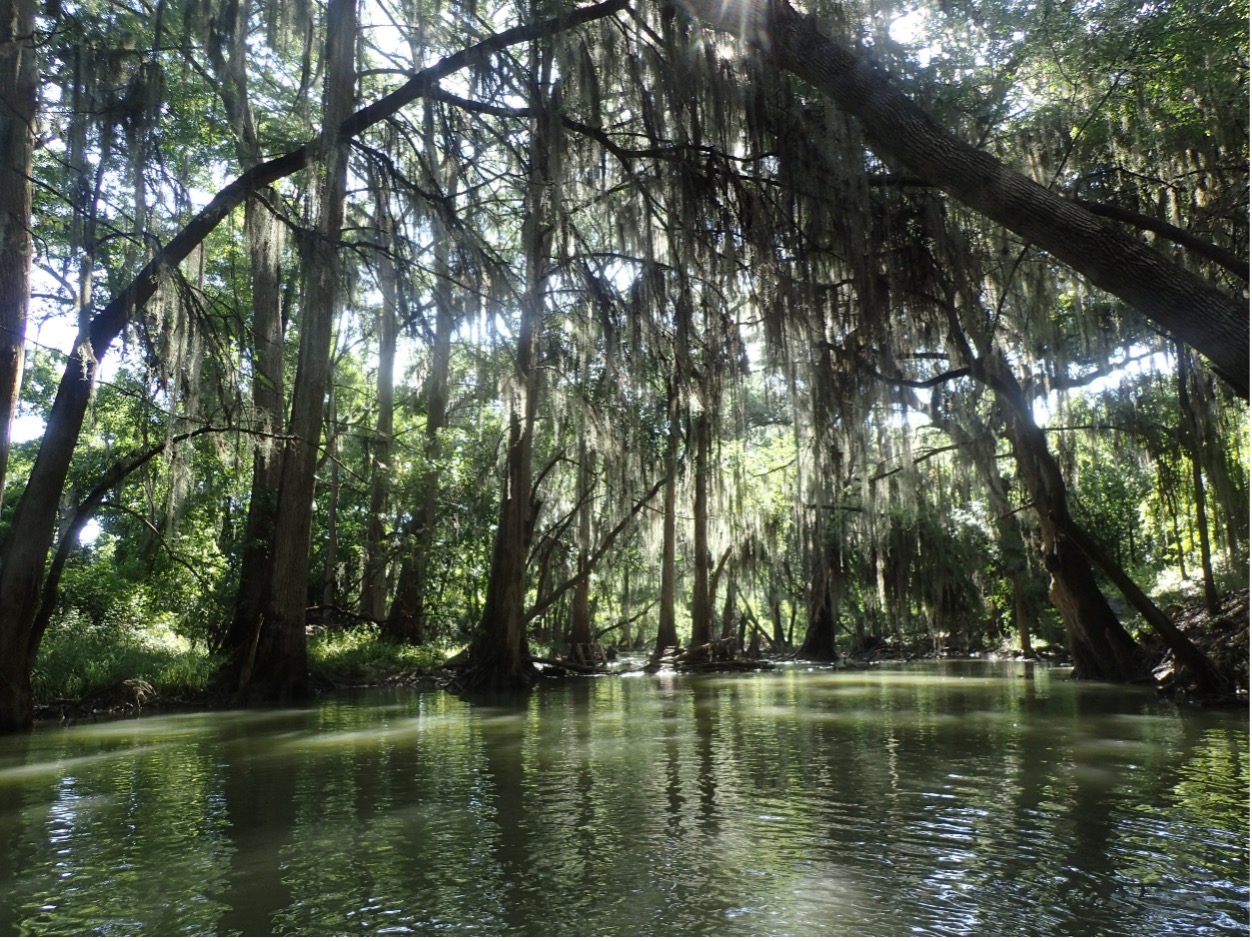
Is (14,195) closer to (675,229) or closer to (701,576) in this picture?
(675,229)

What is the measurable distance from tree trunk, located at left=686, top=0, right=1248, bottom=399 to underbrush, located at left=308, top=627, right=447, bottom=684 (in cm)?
1002

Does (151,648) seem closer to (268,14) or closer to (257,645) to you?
(257,645)

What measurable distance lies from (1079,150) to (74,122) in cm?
834

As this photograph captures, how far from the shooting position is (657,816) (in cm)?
445

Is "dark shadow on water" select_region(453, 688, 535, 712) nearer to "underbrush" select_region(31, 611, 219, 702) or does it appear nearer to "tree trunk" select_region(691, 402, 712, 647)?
"underbrush" select_region(31, 611, 219, 702)

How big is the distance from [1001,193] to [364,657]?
468 inches

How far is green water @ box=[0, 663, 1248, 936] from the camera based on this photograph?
120 inches

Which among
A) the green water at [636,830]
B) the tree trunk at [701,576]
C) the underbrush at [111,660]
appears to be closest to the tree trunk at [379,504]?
the underbrush at [111,660]

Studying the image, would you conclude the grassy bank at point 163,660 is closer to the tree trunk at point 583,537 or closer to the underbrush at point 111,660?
the underbrush at point 111,660

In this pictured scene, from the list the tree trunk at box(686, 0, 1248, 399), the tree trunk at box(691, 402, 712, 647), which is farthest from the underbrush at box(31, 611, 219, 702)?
the tree trunk at box(691, 402, 712, 647)

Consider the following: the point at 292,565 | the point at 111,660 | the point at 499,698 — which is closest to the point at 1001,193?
the point at 499,698

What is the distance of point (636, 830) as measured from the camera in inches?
164

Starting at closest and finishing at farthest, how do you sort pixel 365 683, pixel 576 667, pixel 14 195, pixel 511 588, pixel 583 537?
1. pixel 14 195
2. pixel 365 683
3. pixel 511 588
4. pixel 583 537
5. pixel 576 667

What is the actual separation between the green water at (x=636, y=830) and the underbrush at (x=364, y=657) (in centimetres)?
543
